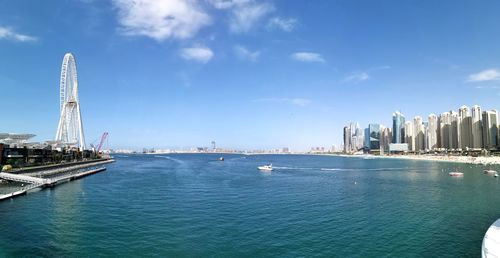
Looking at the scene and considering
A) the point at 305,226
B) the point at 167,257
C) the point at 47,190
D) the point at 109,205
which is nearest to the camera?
the point at 167,257

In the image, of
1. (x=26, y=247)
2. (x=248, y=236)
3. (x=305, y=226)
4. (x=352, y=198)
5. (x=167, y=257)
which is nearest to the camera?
(x=167, y=257)

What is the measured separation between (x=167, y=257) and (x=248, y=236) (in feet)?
27.6

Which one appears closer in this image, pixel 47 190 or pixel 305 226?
pixel 305 226

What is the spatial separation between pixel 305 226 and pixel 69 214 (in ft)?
92.8

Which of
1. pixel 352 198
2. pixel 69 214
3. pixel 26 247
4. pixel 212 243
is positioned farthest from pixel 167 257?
pixel 352 198

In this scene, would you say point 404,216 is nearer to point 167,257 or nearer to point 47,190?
point 167,257

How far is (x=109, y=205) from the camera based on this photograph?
153 ft

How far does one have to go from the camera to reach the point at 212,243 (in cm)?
2802

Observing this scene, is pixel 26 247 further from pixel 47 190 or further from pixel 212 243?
pixel 47 190

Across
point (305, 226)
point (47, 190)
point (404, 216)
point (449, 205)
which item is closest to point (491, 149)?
point (449, 205)

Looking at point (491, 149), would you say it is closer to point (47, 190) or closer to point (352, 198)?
point (352, 198)

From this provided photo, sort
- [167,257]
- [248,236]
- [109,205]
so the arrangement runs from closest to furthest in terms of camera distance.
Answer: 1. [167,257]
2. [248,236]
3. [109,205]

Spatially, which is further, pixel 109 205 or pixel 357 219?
pixel 109 205

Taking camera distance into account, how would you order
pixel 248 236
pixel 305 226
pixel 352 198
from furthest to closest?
pixel 352 198
pixel 305 226
pixel 248 236
